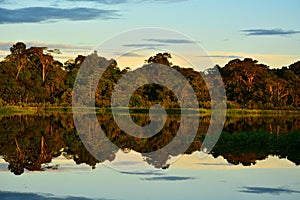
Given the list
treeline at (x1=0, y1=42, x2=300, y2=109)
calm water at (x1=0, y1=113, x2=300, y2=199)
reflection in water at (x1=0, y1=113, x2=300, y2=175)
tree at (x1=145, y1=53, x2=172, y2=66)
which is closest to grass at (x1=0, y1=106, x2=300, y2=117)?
treeline at (x1=0, y1=42, x2=300, y2=109)

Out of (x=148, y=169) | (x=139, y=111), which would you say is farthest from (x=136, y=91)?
(x=148, y=169)

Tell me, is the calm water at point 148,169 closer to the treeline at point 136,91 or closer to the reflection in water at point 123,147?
the reflection in water at point 123,147

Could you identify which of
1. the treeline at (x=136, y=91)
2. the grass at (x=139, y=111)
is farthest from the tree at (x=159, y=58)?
A: the grass at (x=139, y=111)

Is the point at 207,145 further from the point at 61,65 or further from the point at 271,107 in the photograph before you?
the point at 61,65

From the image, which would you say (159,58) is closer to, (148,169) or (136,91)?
(136,91)

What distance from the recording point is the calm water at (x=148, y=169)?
11250 mm

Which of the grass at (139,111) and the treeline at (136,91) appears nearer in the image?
the grass at (139,111)

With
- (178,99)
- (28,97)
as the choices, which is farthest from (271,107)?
(28,97)

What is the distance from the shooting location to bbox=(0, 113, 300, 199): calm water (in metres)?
11.2

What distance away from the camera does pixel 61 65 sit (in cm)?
6291

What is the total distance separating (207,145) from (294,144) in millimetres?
2759

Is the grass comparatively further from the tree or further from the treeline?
the tree

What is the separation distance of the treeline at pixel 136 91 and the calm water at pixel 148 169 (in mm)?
33003

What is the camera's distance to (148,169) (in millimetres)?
14625
